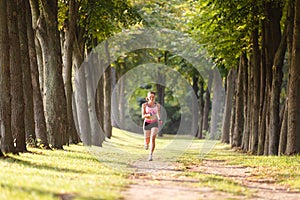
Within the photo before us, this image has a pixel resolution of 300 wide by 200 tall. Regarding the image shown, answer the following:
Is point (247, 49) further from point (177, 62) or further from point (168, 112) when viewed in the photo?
point (168, 112)

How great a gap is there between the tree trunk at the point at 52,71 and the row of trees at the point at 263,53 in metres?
6.68

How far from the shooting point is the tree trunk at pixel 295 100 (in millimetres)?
21562

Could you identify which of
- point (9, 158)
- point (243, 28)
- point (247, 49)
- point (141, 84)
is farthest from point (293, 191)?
point (141, 84)

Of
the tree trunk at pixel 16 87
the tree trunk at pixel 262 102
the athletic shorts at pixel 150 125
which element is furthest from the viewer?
the tree trunk at pixel 262 102

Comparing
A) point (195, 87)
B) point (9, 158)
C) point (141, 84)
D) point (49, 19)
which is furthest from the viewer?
point (141, 84)

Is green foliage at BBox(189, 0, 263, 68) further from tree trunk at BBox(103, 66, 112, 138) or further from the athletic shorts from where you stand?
tree trunk at BBox(103, 66, 112, 138)

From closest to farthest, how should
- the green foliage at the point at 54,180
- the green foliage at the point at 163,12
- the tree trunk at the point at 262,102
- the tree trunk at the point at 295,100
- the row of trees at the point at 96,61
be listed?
the green foliage at the point at 54,180, the row of trees at the point at 96,61, the tree trunk at the point at 295,100, the tree trunk at the point at 262,102, the green foliage at the point at 163,12

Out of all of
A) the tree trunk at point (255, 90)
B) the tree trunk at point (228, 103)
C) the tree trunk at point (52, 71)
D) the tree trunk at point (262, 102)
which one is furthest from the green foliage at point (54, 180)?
the tree trunk at point (228, 103)

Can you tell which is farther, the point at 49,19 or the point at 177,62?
the point at 177,62

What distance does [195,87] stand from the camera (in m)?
55.5

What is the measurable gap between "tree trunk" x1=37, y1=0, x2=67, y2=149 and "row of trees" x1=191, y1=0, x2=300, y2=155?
668 cm

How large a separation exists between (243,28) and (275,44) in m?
2.21

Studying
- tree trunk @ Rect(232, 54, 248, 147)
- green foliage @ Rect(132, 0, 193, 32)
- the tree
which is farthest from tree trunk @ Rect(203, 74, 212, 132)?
the tree

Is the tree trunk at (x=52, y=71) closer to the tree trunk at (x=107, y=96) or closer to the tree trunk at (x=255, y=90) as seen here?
the tree trunk at (x=255, y=90)
